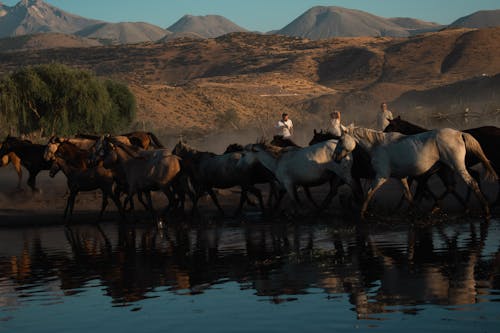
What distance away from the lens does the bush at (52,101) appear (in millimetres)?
47000

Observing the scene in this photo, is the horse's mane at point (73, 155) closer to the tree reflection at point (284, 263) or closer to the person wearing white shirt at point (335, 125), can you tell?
the tree reflection at point (284, 263)

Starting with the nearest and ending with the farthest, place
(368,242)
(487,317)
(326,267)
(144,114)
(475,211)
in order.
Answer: (487,317)
(326,267)
(368,242)
(475,211)
(144,114)

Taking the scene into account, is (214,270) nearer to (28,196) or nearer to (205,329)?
(205,329)

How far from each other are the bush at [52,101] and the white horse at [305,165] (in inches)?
1152

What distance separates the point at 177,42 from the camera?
6107 inches

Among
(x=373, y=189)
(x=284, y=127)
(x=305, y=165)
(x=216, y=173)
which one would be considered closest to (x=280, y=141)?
(x=216, y=173)

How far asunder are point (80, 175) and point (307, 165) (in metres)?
6.19

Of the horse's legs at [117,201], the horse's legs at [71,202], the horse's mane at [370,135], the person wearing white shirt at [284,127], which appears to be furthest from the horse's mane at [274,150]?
the horse's legs at [71,202]

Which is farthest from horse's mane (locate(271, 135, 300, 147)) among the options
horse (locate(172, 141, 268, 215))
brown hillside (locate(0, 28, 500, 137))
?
brown hillside (locate(0, 28, 500, 137))

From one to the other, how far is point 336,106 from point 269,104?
279 inches

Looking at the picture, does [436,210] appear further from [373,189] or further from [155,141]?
[155,141]

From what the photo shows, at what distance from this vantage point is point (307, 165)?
61.1 feet

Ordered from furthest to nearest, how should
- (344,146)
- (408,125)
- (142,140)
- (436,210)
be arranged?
(142,140), (408,125), (436,210), (344,146)

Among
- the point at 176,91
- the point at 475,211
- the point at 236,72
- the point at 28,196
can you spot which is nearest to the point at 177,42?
the point at 236,72
